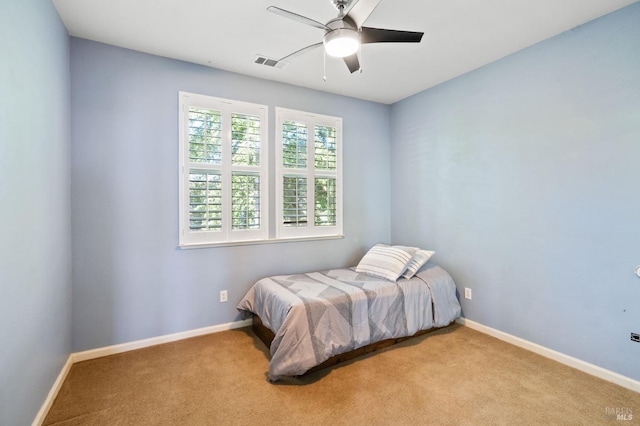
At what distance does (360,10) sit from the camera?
1710mm

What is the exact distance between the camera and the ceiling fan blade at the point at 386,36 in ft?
6.18

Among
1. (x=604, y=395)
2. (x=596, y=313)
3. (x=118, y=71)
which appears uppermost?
(x=118, y=71)

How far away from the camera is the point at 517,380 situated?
229cm

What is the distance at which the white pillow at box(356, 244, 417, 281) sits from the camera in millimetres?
3128

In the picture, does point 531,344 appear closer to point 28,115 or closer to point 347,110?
point 347,110

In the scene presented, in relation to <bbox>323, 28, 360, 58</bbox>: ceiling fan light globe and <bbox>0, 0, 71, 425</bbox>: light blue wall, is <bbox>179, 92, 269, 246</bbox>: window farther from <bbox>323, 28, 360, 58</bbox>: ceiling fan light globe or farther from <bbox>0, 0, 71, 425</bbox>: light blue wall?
<bbox>323, 28, 360, 58</bbox>: ceiling fan light globe

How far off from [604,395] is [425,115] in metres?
3.16

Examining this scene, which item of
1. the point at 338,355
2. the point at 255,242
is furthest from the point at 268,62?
the point at 338,355

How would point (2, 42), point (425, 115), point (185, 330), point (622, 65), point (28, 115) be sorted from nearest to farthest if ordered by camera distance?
point (2, 42) < point (28, 115) < point (622, 65) < point (185, 330) < point (425, 115)

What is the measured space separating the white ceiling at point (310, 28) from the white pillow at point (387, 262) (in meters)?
2.00

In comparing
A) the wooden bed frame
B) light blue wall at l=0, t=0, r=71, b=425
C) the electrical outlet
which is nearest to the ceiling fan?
light blue wall at l=0, t=0, r=71, b=425

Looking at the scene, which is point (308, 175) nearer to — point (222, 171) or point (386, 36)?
point (222, 171)

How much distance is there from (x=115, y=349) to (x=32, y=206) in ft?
5.23

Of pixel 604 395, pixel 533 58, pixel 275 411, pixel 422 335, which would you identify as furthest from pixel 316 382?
pixel 533 58
